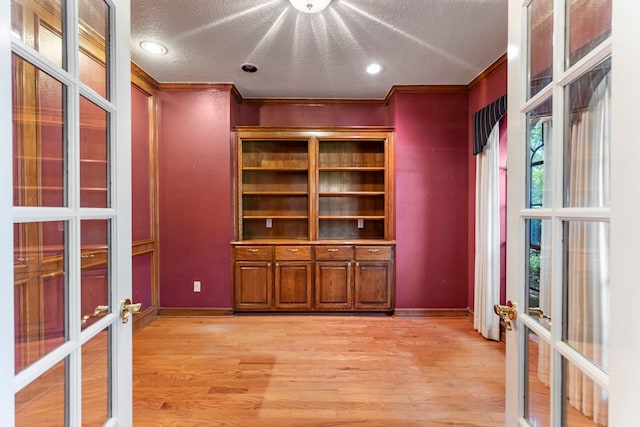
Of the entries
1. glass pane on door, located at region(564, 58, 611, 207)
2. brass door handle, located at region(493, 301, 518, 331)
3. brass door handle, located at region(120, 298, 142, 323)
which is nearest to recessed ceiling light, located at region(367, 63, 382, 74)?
glass pane on door, located at region(564, 58, 611, 207)

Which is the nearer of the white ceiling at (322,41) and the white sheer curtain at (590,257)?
the white sheer curtain at (590,257)

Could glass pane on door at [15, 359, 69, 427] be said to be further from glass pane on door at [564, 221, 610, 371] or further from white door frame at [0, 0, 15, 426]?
glass pane on door at [564, 221, 610, 371]

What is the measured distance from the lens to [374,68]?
10.0 feet

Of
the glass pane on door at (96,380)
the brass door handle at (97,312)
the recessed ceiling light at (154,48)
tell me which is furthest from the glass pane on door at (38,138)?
the recessed ceiling light at (154,48)

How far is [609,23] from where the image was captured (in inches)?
26.4

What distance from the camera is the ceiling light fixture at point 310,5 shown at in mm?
2059

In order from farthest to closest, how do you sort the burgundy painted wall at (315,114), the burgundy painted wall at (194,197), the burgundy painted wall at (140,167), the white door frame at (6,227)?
the burgundy painted wall at (315,114)
the burgundy painted wall at (194,197)
the burgundy painted wall at (140,167)
the white door frame at (6,227)

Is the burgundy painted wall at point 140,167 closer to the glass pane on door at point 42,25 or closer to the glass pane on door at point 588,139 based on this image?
the glass pane on door at point 42,25

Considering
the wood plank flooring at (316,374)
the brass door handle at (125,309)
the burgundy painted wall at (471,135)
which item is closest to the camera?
the brass door handle at (125,309)

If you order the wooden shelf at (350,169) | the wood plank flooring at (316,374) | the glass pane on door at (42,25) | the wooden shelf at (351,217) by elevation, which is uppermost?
the wooden shelf at (350,169)

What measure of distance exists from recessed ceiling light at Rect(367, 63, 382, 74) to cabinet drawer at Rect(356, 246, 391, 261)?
6.19ft

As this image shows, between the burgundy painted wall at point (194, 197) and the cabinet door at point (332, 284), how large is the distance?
1058 mm

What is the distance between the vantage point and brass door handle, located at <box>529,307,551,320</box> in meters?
0.91

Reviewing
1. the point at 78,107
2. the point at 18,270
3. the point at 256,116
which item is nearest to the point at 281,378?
the point at 18,270
